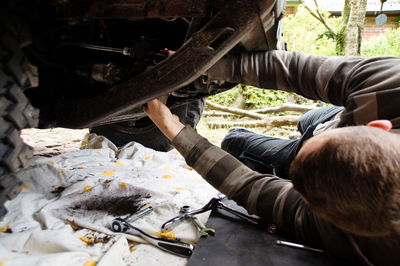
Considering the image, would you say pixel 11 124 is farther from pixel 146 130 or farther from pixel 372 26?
pixel 372 26

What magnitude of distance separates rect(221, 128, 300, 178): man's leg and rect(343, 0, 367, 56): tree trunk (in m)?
4.79

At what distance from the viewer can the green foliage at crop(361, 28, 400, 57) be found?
7.31 m

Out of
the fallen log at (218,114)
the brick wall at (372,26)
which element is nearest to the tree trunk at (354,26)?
the fallen log at (218,114)

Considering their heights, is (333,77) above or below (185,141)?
above

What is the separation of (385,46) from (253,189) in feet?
27.2

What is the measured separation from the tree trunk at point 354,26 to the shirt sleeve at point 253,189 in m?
5.63

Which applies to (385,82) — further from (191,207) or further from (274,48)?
(191,207)

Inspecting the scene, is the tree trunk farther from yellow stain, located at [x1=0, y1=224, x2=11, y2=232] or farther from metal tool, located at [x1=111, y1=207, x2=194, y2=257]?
yellow stain, located at [x1=0, y1=224, x2=11, y2=232]

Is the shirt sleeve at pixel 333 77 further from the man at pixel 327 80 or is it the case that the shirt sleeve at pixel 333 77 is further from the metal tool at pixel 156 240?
the metal tool at pixel 156 240

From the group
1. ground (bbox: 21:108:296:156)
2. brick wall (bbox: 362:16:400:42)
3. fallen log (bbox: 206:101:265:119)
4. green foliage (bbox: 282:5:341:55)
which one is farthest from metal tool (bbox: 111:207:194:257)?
brick wall (bbox: 362:16:400:42)

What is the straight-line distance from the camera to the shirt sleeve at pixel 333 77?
908 millimetres

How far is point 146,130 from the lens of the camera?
242 centimetres

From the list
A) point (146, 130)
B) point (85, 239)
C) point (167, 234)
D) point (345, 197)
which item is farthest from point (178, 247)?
point (146, 130)

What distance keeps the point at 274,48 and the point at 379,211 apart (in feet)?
2.87
